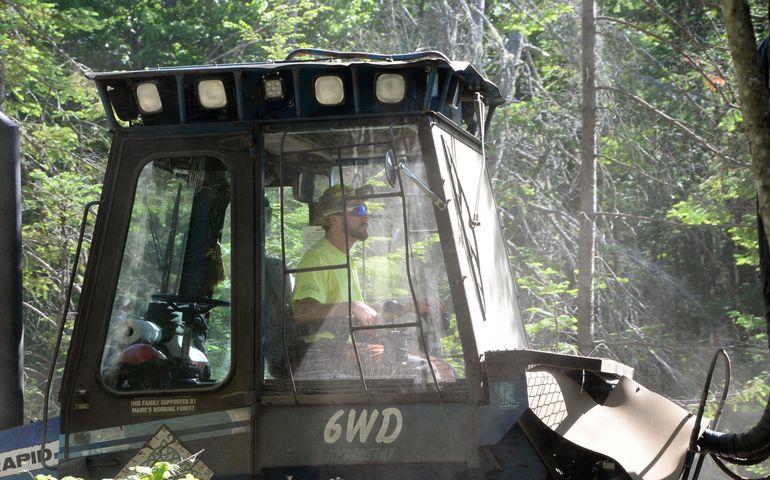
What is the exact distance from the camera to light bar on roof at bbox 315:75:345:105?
3.88 metres

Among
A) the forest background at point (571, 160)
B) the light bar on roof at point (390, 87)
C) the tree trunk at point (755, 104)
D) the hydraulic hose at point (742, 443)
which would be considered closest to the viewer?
the tree trunk at point (755, 104)

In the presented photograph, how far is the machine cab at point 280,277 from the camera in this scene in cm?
375

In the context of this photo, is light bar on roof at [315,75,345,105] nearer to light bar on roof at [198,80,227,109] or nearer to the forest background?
light bar on roof at [198,80,227,109]

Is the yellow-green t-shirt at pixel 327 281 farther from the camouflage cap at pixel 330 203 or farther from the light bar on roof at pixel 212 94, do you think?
the light bar on roof at pixel 212 94

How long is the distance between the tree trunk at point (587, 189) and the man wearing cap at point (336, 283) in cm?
600

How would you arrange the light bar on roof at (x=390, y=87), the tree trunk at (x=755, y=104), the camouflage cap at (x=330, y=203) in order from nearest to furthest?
1. the tree trunk at (x=755, y=104)
2. the light bar on roof at (x=390, y=87)
3. the camouflage cap at (x=330, y=203)

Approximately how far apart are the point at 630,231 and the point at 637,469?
10.0 meters

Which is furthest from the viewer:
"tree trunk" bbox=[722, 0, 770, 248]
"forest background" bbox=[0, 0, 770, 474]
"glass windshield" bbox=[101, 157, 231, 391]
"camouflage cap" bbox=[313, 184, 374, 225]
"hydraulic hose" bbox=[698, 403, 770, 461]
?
"forest background" bbox=[0, 0, 770, 474]

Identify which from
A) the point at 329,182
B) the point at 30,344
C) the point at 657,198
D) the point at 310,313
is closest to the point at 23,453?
the point at 310,313

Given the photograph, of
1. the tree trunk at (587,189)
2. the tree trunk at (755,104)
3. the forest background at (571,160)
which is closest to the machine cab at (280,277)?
the tree trunk at (755,104)

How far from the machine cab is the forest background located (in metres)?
5.50

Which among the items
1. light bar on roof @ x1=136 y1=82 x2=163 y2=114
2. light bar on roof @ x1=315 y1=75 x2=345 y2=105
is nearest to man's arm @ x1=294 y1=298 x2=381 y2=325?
light bar on roof @ x1=315 y1=75 x2=345 y2=105

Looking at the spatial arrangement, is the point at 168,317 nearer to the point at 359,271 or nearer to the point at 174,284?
the point at 174,284

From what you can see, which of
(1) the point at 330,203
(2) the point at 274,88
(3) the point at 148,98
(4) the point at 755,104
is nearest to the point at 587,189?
(1) the point at 330,203
